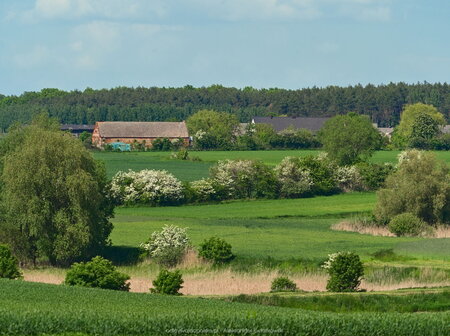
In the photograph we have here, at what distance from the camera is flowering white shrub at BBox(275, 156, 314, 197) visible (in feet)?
306

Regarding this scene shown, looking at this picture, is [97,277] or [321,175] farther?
[321,175]

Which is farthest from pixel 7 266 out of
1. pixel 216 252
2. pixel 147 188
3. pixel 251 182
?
pixel 251 182

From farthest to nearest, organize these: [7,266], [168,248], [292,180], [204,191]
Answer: [292,180], [204,191], [168,248], [7,266]

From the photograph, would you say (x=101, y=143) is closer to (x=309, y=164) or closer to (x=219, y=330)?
(x=309, y=164)

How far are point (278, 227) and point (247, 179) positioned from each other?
20.8 metres

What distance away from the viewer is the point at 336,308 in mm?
39500

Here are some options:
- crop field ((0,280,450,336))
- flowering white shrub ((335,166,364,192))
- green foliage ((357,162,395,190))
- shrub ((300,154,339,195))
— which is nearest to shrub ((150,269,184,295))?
crop field ((0,280,450,336))

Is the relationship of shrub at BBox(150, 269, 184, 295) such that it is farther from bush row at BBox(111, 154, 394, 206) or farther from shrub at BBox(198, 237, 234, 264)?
bush row at BBox(111, 154, 394, 206)

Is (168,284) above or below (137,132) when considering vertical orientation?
below

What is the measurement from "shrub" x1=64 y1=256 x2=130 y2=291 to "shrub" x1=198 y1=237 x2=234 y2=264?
9.93 m

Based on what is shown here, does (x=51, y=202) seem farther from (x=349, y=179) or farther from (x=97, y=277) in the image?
(x=349, y=179)

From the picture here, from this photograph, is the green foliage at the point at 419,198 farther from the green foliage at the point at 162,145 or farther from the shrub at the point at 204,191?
the green foliage at the point at 162,145

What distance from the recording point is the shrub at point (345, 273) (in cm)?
4533

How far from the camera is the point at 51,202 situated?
59.4 metres
